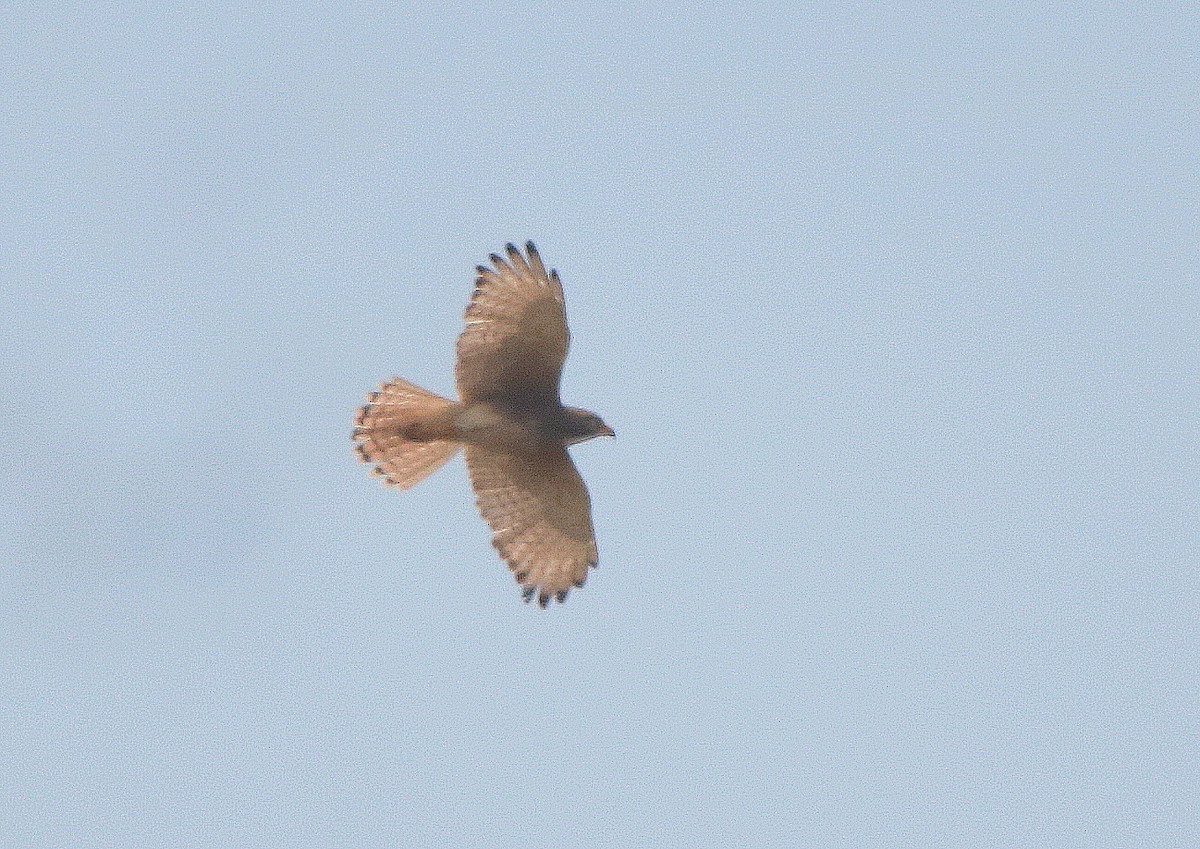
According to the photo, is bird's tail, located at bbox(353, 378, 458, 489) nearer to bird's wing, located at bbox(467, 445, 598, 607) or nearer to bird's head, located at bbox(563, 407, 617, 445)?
bird's wing, located at bbox(467, 445, 598, 607)

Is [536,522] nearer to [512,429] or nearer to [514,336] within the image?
[512,429]

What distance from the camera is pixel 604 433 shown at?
1886 centimetres

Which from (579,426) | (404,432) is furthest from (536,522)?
(404,432)

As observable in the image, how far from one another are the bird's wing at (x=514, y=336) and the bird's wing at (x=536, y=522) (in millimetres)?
619

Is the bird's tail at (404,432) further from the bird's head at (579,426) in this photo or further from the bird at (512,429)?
the bird's head at (579,426)

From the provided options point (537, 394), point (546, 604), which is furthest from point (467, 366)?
point (546, 604)

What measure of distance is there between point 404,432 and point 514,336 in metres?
1.13

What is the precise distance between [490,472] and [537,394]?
772mm

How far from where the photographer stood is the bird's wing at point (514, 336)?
18266 millimetres

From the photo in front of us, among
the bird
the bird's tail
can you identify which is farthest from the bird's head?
the bird's tail

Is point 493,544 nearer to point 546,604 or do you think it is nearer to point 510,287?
point 546,604

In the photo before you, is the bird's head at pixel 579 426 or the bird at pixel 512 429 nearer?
the bird at pixel 512 429

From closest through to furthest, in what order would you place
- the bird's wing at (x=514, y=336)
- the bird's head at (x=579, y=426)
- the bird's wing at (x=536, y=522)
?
1. the bird's wing at (x=514, y=336)
2. the bird's head at (x=579, y=426)
3. the bird's wing at (x=536, y=522)

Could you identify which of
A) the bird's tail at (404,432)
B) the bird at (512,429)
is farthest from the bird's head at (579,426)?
the bird's tail at (404,432)
